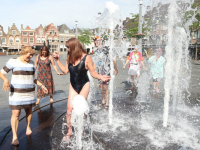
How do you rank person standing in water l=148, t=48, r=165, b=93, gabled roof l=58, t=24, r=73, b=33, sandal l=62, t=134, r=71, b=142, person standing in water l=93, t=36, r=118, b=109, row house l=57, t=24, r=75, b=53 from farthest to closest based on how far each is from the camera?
1. gabled roof l=58, t=24, r=73, b=33
2. row house l=57, t=24, r=75, b=53
3. person standing in water l=148, t=48, r=165, b=93
4. person standing in water l=93, t=36, r=118, b=109
5. sandal l=62, t=134, r=71, b=142

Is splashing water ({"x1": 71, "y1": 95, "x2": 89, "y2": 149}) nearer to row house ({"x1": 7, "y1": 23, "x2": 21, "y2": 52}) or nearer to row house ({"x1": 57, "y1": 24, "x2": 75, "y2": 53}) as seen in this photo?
row house ({"x1": 57, "y1": 24, "x2": 75, "y2": 53})

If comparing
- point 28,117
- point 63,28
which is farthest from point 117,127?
point 63,28

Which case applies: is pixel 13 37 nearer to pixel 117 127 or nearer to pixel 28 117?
pixel 28 117

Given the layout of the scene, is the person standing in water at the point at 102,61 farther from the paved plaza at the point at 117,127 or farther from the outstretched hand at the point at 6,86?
the outstretched hand at the point at 6,86

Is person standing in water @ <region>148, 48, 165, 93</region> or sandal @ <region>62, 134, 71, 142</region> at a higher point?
person standing in water @ <region>148, 48, 165, 93</region>

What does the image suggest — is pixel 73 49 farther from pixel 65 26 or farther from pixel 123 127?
pixel 65 26

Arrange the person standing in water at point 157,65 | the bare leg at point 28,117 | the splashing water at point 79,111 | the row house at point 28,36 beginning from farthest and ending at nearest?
the row house at point 28,36
the person standing in water at point 157,65
the bare leg at point 28,117
the splashing water at point 79,111

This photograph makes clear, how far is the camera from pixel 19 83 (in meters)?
3.00

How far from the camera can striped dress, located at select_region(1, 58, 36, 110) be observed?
2973 mm

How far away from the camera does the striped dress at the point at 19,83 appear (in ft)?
9.75

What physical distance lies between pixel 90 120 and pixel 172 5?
3126 millimetres

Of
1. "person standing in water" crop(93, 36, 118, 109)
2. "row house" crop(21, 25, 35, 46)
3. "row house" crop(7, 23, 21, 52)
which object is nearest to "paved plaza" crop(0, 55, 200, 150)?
"person standing in water" crop(93, 36, 118, 109)

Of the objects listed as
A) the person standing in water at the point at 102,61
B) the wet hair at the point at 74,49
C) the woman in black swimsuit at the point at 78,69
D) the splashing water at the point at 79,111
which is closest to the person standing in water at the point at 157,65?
the person standing in water at the point at 102,61

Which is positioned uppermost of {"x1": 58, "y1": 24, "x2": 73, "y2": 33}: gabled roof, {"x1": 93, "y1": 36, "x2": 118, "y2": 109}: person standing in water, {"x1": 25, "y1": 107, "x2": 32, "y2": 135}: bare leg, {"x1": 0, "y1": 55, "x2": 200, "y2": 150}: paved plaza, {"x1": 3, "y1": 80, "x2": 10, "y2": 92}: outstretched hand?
{"x1": 58, "y1": 24, "x2": 73, "y2": 33}: gabled roof
